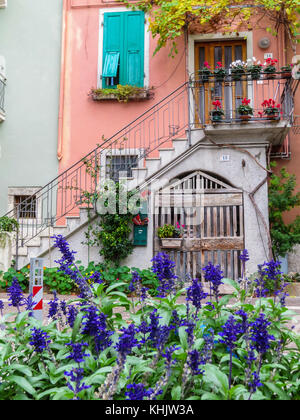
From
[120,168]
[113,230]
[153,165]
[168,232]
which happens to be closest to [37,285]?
[113,230]

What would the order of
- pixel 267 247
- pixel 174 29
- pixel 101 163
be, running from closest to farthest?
pixel 267 247
pixel 174 29
pixel 101 163

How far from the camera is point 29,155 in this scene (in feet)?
34.7

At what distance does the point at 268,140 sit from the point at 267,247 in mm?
Result: 2253

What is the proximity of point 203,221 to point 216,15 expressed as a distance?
5082mm

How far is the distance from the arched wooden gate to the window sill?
2.83 m

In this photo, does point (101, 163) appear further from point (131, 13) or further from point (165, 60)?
point (131, 13)

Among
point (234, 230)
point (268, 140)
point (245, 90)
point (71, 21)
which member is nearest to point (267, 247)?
point (234, 230)

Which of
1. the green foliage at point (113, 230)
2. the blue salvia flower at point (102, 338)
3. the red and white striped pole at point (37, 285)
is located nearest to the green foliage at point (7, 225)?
the green foliage at point (113, 230)

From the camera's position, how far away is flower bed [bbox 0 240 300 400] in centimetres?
165

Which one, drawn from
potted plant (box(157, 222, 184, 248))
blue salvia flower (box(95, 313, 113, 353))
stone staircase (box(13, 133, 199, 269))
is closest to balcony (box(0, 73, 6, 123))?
stone staircase (box(13, 133, 199, 269))

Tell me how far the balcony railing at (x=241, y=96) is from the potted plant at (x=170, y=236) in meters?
2.29

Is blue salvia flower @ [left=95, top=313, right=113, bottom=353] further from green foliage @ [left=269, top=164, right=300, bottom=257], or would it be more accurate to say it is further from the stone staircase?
green foliage @ [left=269, top=164, right=300, bottom=257]

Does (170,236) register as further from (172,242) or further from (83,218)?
(83,218)

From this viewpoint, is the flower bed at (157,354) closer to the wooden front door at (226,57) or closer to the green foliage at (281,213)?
the green foliage at (281,213)
